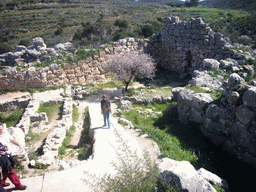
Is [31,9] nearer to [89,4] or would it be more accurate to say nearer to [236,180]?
[89,4]

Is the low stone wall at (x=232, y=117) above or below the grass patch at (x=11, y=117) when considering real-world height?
above

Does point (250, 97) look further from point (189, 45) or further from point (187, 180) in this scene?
point (189, 45)

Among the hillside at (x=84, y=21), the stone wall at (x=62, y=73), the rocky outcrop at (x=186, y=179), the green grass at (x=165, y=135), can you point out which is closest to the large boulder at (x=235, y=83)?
the green grass at (x=165, y=135)

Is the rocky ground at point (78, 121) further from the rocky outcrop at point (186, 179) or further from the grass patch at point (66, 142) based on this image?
the rocky outcrop at point (186, 179)

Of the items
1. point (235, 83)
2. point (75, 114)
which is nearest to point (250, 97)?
point (235, 83)

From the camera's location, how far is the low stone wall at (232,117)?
217 inches

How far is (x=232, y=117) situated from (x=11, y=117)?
1105 cm

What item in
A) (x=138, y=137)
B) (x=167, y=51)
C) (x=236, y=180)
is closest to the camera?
(x=236, y=180)

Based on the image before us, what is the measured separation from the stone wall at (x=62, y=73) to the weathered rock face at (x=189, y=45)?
110 inches

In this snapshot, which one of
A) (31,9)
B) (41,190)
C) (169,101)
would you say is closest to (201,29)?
(169,101)

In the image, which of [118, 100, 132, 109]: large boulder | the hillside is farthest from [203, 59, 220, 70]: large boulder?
the hillside

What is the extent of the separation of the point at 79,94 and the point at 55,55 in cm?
447

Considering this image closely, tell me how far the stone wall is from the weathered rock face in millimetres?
2790

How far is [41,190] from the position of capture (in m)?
4.45
